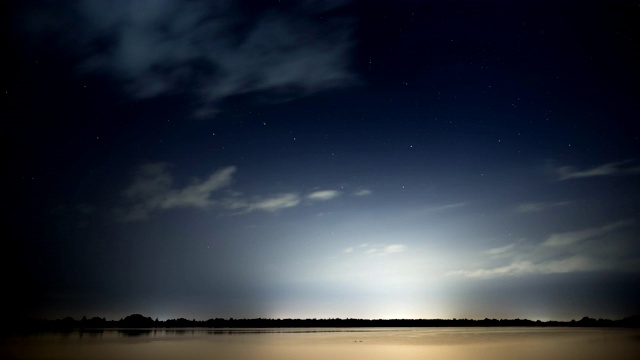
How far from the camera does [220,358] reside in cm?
3512

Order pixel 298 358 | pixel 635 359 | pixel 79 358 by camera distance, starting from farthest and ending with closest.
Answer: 1. pixel 298 358
2. pixel 79 358
3. pixel 635 359

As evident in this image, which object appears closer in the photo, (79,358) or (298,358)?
(79,358)

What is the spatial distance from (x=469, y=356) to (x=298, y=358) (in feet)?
44.6

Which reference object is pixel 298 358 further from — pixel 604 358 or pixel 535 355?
pixel 604 358

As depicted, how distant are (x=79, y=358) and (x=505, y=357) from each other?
31.1m

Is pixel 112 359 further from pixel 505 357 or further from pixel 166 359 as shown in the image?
pixel 505 357

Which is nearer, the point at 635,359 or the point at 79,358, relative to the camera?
the point at 635,359

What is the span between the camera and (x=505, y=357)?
3506cm

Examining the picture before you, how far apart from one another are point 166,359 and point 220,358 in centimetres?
394

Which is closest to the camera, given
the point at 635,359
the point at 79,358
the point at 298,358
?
the point at 635,359

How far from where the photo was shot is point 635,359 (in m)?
30.7

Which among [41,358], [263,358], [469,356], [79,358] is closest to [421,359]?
[469,356]

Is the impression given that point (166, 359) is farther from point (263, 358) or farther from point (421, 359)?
point (421, 359)

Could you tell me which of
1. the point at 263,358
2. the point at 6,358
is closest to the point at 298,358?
the point at 263,358
